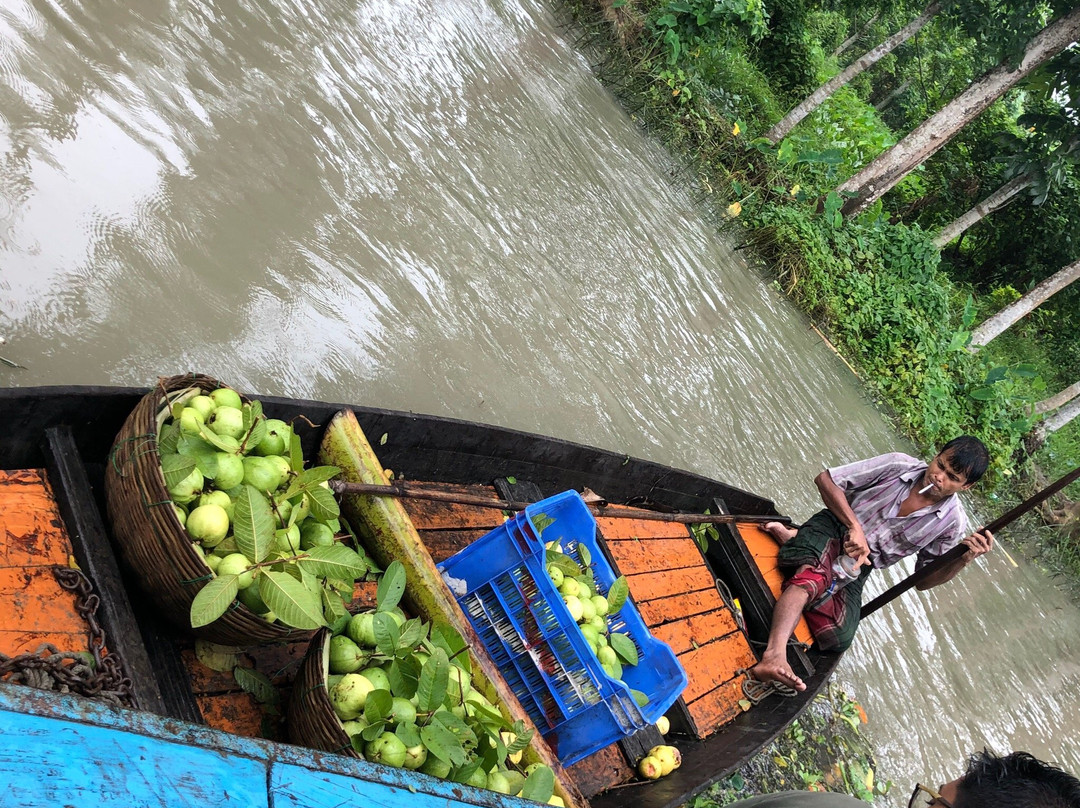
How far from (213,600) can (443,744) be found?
657 millimetres

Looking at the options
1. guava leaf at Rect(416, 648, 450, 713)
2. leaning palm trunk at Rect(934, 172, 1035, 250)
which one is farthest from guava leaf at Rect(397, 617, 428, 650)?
leaning palm trunk at Rect(934, 172, 1035, 250)

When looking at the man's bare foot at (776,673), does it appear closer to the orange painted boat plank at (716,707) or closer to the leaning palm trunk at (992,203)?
the orange painted boat plank at (716,707)

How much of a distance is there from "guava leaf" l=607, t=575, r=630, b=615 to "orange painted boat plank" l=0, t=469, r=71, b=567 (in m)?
1.74

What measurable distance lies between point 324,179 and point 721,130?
7.29 m

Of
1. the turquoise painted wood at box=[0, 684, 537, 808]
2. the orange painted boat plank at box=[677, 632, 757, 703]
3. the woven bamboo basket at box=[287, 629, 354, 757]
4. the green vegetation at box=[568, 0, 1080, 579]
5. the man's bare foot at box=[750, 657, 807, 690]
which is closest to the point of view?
the turquoise painted wood at box=[0, 684, 537, 808]

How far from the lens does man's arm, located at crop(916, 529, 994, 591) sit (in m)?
4.35

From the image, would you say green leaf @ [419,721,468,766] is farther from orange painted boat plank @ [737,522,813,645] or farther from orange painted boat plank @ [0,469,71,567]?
orange painted boat plank @ [737,522,813,645]

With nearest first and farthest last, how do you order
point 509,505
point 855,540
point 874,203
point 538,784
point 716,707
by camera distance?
point 538,784 → point 509,505 → point 716,707 → point 855,540 → point 874,203

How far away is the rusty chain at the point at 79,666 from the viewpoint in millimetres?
1571

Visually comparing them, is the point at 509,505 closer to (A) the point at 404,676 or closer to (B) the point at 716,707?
(A) the point at 404,676

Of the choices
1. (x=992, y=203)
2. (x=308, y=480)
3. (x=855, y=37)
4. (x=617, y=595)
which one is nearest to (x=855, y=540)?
(x=617, y=595)

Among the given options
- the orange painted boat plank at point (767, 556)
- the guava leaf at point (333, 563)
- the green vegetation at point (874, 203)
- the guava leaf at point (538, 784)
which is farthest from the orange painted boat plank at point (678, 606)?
the green vegetation at point (874, 203)

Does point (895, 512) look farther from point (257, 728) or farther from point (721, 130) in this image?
point (721, 130)

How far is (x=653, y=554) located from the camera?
4215 millimetres
